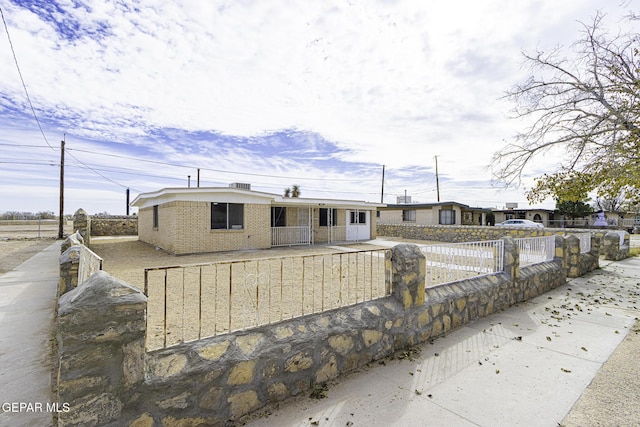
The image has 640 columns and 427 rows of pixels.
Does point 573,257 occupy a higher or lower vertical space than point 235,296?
higher

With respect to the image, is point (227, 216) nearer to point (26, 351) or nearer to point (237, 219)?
point (237, 219)

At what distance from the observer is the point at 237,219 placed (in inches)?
537

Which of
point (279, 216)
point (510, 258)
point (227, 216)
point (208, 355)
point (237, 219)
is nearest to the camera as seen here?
point (208, 355)

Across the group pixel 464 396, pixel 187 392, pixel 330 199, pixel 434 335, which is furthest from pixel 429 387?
pixel 330 199

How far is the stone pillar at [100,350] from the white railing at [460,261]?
4.07 metres

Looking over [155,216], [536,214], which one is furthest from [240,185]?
[536,214]

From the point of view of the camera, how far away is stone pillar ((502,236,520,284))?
20.4 ft

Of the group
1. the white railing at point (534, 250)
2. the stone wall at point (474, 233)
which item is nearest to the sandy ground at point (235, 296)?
the white railing at point (534, 250)

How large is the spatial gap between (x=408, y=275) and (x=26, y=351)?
507 centimetres

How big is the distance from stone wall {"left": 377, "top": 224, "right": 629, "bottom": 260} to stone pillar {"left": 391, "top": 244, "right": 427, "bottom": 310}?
10916mm

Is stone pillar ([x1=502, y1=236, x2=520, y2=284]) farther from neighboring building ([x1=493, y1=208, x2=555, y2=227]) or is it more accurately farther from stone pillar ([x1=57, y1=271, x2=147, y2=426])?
neighboring building ([x1=493, y1=208, x2=555, y2=227])

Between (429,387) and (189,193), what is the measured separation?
11.4 metres

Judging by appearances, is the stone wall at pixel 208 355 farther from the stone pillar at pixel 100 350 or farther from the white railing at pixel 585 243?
the white railing at pixel 585 243

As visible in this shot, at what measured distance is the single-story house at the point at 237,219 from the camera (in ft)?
40.3
